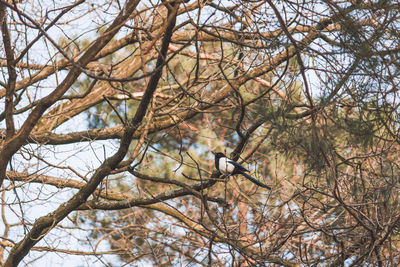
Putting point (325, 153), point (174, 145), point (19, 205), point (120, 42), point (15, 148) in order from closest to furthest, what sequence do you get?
1. point (325, 153)
2. point (15, 148)
3. point (19, 205)
4. point (120, 42)
5. point (174, 145)

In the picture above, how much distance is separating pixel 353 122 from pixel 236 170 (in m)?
2.13

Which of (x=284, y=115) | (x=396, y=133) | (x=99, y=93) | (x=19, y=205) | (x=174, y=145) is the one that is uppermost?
(x=174, y=145)

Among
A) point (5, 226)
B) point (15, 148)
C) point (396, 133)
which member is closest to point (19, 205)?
point (15, 148)

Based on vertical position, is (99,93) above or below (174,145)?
below

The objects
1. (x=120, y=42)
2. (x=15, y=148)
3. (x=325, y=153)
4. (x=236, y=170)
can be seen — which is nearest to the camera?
(x=325, y=153)

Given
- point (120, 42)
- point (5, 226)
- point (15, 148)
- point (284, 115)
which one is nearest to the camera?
point (284, 115)

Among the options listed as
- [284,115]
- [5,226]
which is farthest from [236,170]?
[5,226]

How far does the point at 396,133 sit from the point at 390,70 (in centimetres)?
47

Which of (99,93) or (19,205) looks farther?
(99,93)

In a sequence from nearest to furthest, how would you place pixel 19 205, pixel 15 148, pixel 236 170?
1. pixel 15 148
2. pixel 19 205
3. pixel 236 170

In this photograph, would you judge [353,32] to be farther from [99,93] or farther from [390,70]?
[99,93]

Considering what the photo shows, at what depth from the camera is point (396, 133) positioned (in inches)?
129

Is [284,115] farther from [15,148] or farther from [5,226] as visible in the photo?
[5,226]

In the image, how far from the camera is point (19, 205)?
4.43m
